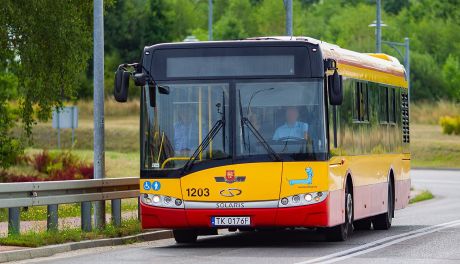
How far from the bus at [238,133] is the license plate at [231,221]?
1 cm

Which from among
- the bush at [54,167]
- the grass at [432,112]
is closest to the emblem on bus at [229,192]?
the bush at [54,167]

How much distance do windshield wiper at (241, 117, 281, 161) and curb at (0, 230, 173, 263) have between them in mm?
2756

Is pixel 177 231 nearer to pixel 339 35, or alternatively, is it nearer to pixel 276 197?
pixel 276 197

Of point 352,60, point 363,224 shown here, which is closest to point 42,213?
point 363,224

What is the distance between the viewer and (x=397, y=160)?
26.7 metres

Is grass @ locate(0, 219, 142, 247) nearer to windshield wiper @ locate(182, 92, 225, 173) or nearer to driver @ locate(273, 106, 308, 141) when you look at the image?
windshield wiper @ locate(182, 92, 225, 173)

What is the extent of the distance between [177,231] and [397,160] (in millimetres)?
6550

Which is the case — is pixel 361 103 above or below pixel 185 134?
above

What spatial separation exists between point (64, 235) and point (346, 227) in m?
4.22

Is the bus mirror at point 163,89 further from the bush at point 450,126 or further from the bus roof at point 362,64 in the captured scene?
the bush at point 450,126

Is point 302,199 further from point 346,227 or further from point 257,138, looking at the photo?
point 346,227

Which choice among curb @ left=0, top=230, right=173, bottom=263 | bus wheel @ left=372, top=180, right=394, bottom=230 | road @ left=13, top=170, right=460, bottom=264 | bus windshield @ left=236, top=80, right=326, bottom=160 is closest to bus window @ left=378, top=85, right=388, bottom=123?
bus wheel @ left=372, top=180, right=394, bottom=230

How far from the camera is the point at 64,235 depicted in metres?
20.3

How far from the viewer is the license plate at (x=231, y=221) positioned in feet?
64.6
